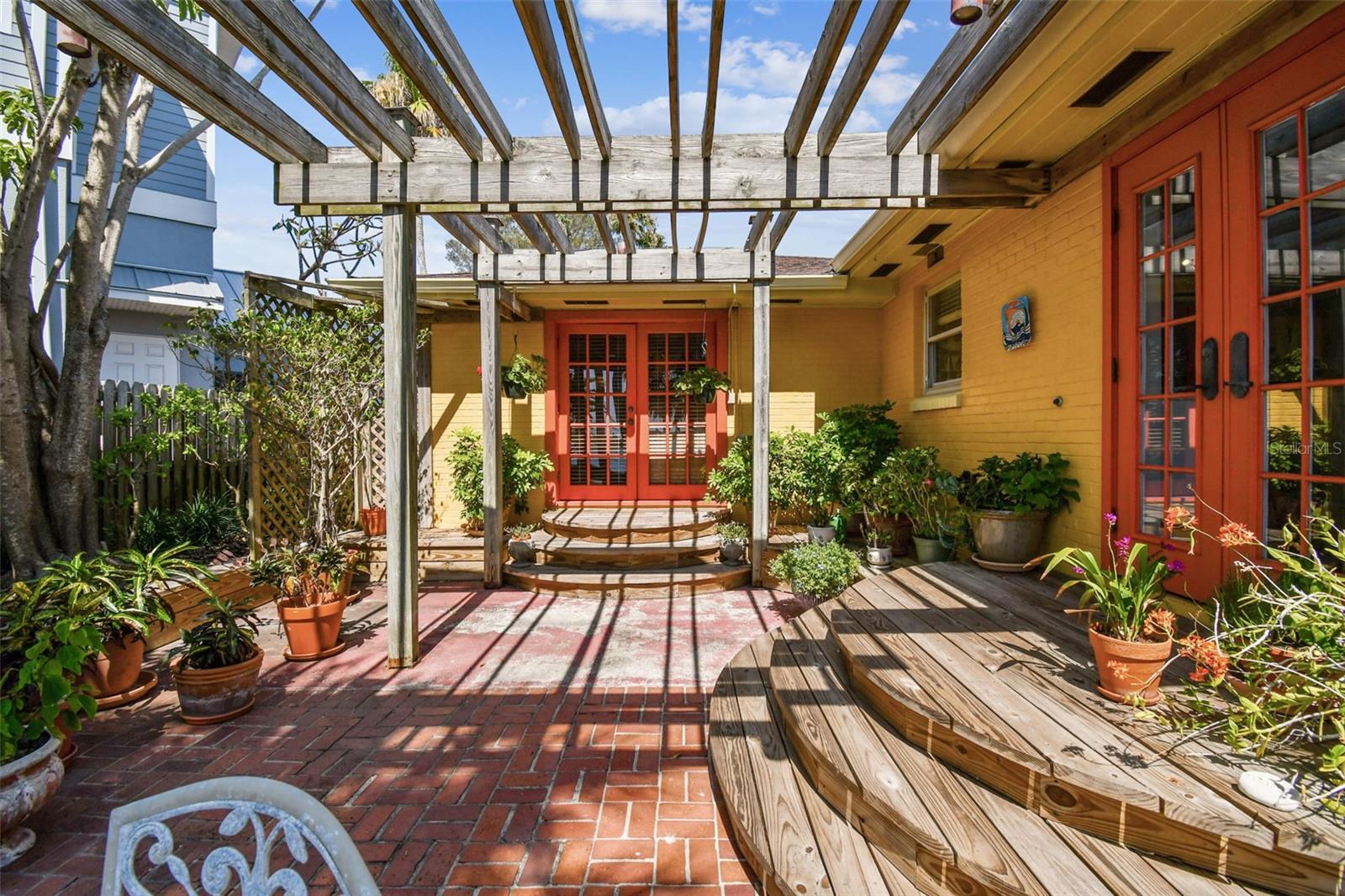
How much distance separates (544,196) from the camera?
11.7ft

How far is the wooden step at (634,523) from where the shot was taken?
20.0ft

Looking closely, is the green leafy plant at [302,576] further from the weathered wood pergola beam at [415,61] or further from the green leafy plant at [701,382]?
the green leafy plant at [701,382]

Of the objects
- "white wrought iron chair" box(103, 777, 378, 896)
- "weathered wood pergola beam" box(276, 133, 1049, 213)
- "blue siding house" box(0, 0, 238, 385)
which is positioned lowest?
"white wrought iron chair" box(103, 777, 378, 896)

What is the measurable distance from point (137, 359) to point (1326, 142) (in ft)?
47.4

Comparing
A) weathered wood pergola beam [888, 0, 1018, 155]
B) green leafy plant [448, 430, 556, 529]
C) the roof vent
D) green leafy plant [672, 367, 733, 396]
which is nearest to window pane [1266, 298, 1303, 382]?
the roof vent

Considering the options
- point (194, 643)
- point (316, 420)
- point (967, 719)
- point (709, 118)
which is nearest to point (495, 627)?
point (194, 643)

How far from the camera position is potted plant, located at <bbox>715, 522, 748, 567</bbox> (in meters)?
5.69

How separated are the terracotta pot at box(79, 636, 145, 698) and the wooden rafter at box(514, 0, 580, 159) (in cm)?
349

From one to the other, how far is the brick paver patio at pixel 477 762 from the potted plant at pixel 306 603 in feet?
0.45

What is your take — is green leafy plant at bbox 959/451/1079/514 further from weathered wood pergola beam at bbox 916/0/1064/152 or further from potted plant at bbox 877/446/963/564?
weathered wood pergola beam at bbox 916/0/1064/152

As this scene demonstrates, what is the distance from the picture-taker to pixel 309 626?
3771 mm

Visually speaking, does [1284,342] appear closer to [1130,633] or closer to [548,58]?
[1130,633]

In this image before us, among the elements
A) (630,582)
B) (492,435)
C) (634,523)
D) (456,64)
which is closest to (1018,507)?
(630,582)

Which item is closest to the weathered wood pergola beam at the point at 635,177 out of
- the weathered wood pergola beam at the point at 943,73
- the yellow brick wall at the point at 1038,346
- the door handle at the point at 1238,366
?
the weathered wood pergola beam at the point at 943,73
